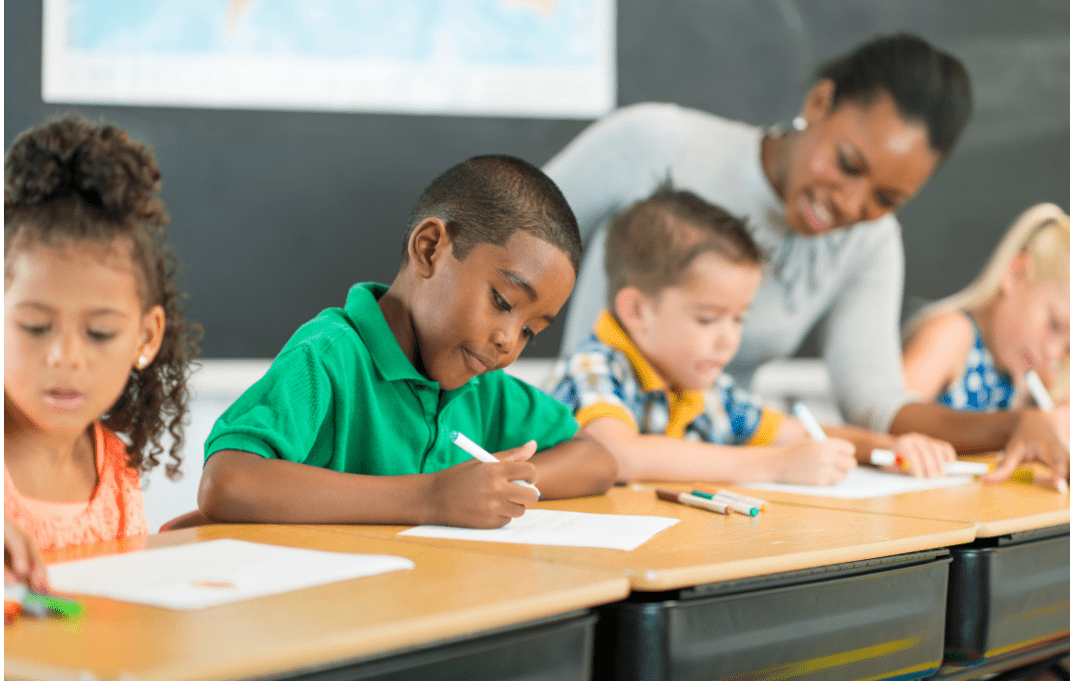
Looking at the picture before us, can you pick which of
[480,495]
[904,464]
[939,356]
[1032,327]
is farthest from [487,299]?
[1032,327]

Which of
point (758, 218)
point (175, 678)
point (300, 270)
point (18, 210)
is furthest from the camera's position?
point (758, 218)

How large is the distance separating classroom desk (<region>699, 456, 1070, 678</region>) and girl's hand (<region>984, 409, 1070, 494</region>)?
257 millimetres

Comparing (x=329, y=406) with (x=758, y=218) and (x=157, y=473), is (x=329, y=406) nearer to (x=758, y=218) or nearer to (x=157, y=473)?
(x=157, y=473)

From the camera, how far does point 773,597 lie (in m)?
0.83

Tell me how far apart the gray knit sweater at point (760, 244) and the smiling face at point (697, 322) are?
0.44 meters

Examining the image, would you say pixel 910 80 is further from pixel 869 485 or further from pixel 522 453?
pixel 522 453

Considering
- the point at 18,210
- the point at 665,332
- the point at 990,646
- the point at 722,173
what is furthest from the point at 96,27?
the point at 990,646

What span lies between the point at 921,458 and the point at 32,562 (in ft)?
4.53

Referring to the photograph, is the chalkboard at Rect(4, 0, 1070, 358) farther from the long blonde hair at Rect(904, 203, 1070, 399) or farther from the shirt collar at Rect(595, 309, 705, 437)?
the shirt collar at Rect(595, 309, 705, 437)

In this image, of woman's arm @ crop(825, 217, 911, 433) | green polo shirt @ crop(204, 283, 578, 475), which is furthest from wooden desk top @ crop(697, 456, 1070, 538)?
woman's arm @ crop(825, 217, 911, 433)

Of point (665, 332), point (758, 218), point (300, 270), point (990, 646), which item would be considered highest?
point (758, 218)

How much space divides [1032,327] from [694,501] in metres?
1.66

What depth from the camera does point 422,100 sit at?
208 centimetres

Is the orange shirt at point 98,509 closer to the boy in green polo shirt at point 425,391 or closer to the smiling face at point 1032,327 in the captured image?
the boy in green polo shirt at point 425,391
